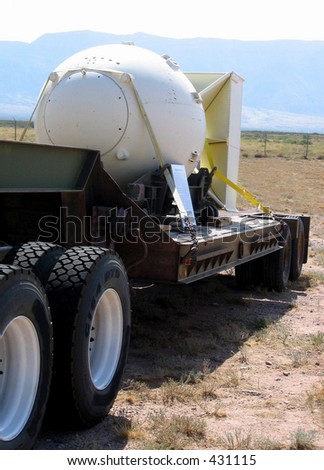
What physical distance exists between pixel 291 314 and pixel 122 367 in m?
4.17

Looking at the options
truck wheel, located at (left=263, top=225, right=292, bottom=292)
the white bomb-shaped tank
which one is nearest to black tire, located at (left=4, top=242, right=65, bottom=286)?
the white bomb-shaped tank

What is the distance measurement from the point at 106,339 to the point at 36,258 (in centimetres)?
84

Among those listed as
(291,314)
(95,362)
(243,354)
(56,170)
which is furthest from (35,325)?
(291,314)

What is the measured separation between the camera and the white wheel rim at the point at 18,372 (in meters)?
4.12

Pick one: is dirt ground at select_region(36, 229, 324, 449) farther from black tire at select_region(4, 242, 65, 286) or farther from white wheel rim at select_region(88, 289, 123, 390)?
black tire at select_region(4, 242, 65, 286)

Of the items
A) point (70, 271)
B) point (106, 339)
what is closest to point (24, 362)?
point (70, 271)

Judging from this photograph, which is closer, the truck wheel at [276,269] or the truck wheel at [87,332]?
the truck wheel at [87,332]

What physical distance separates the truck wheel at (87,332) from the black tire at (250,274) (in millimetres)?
5283

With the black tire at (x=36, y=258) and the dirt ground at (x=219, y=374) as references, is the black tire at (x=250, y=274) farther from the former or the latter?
the black tire at (x=36, y=258)

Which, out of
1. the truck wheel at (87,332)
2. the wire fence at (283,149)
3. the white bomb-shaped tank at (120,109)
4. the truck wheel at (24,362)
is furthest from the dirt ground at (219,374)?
the wire fence at (283,149)

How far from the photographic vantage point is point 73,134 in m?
7.41

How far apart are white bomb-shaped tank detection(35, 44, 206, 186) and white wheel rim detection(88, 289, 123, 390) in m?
2.46

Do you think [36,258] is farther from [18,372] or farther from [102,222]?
[102,222]
